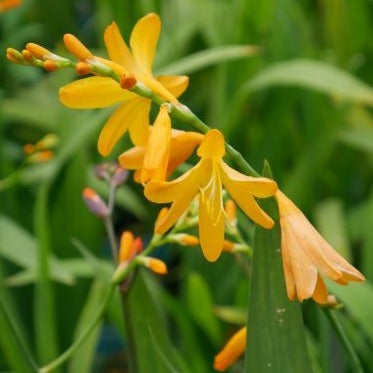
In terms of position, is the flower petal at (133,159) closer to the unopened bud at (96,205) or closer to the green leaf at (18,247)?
the unopened bud at (96,205)

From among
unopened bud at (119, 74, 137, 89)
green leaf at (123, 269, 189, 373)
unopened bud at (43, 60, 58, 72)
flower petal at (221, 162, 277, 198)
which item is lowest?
green leaf at (123, 269, 189, 373)

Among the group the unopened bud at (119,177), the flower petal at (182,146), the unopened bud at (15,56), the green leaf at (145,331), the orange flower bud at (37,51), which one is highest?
the orange flower bud at (37,51)

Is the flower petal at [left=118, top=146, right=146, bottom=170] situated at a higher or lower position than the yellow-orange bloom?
higher

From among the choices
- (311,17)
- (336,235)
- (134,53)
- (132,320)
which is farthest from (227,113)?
(134,53)

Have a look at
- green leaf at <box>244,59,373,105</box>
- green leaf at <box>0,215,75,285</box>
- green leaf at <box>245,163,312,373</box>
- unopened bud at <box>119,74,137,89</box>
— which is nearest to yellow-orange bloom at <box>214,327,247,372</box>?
green leaf at <box>245,163,312,373</box>

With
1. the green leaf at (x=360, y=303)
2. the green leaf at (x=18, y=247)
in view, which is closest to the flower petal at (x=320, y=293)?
the green leaf at (x=360, y=303)

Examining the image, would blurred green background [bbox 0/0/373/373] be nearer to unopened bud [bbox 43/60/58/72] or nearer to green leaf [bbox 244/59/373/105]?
green leaf [bbox 244/59/373/105]

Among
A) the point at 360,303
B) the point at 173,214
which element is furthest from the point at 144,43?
the point at 360,303
